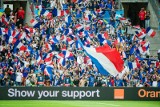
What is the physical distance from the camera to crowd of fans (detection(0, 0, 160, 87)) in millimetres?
37469

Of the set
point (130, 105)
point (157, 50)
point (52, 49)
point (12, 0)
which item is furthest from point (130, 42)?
point (12, 0)

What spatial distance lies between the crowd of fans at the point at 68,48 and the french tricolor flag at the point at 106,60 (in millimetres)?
317

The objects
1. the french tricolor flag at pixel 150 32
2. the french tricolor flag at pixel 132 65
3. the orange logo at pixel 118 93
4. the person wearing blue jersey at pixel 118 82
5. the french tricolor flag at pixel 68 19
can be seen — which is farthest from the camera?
the french tricolor flag at pixel 68 19

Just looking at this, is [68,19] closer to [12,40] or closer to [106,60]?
[12,40]

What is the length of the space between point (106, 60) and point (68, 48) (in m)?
3.01

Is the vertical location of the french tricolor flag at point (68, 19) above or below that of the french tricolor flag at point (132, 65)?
above

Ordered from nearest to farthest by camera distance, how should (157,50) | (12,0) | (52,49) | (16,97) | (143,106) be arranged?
(143,106) → (16,97) → (52,49) → (157,50) → (12,0)

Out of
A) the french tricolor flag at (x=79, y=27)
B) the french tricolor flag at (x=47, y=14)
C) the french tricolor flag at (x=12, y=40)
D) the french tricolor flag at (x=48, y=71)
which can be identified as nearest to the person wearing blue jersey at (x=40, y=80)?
the french tricolor flag at (x=48, y=71)

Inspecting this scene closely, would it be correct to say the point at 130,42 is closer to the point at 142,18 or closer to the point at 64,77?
the point at 142,18

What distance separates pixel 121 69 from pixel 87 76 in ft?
7.35

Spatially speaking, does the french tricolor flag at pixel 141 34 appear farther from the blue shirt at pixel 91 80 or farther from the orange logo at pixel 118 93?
the orange logo at pixel 118 93

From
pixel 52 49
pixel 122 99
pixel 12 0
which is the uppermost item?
pixel 12 0

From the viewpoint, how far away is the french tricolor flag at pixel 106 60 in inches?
1483

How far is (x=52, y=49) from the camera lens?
39.9 meters
